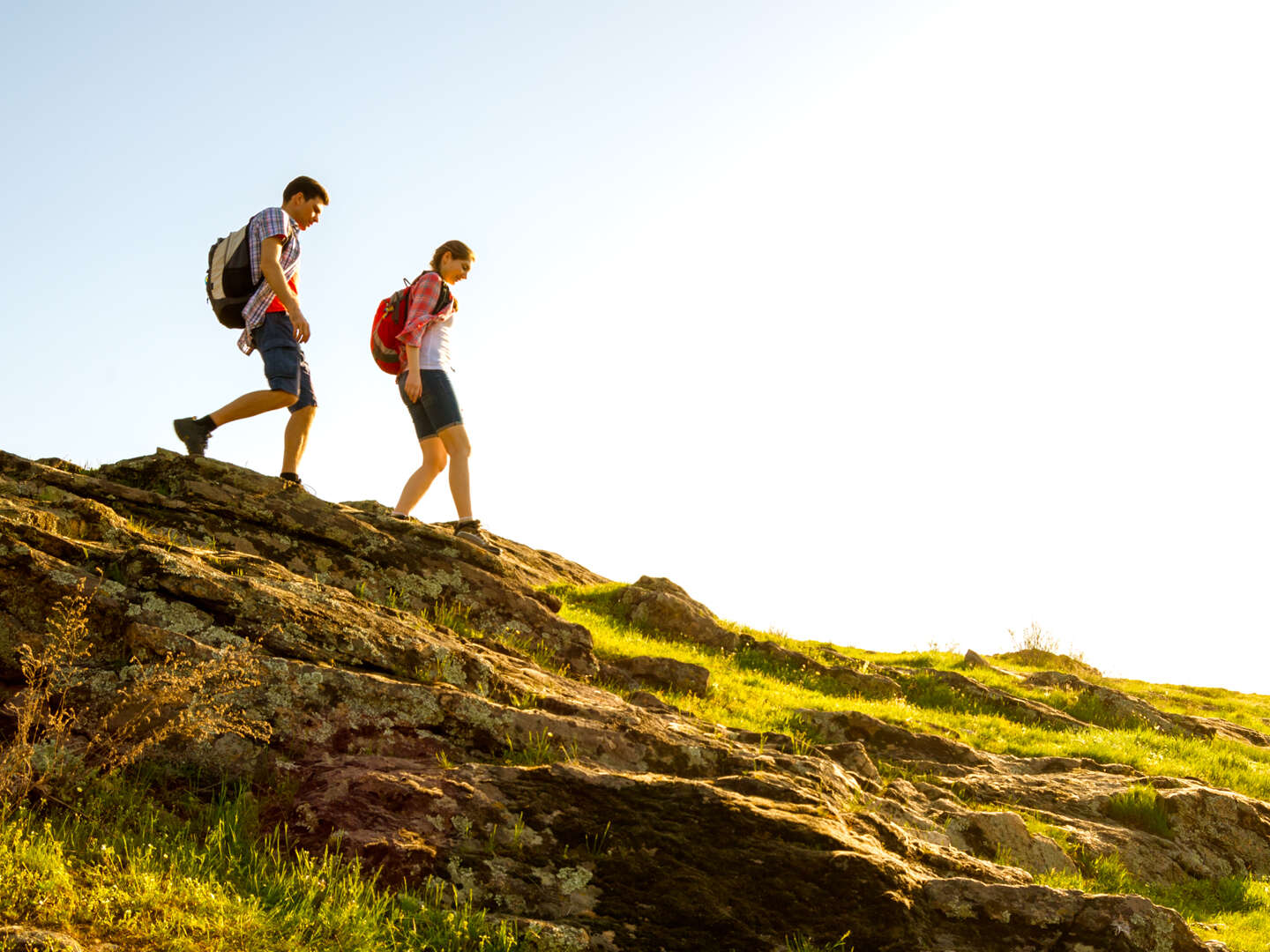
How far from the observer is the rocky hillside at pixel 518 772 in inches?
204

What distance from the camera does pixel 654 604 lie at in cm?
1402

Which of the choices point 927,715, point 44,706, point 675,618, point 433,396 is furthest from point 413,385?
point 927,715

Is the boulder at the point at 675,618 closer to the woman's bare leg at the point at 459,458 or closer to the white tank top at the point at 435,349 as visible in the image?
the woman's bare leg at the point at 459,458

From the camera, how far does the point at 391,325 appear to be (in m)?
11.6

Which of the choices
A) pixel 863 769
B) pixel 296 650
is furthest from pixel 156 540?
pixel 863 769

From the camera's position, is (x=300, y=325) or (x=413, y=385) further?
(x=413, y=385)

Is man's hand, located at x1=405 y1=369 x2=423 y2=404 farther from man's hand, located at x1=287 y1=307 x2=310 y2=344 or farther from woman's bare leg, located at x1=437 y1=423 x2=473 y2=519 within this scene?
man's hand, located at x1=287 y1=307 x2=310 y2=344

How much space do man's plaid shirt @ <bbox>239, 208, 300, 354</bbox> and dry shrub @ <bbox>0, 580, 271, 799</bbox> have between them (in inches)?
194

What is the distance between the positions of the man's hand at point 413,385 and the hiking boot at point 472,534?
1.56 m

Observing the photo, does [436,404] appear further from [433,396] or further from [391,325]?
[391,325]

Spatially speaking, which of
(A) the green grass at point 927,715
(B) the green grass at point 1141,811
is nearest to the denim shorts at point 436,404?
(A) the green grass at point 927,715

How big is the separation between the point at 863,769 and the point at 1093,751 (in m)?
5.16

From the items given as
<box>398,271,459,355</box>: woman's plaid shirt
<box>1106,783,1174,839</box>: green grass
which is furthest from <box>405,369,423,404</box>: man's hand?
<box>1106,783,1174,839</box>: green grass

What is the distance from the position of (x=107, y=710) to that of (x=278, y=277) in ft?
18.2
